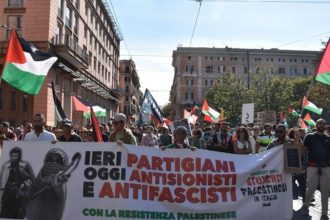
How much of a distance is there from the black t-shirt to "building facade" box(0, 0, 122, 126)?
16540 millimetres

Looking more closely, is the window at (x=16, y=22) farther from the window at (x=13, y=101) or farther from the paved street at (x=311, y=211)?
the paved street at (x=311, y=211)

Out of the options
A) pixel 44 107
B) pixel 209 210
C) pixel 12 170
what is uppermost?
pixel 44 107

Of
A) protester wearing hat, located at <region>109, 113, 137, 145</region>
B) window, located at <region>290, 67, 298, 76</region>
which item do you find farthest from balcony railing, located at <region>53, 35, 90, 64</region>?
window, located at <region>290, 67, 298, 76</region>

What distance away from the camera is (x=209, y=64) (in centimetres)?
10394

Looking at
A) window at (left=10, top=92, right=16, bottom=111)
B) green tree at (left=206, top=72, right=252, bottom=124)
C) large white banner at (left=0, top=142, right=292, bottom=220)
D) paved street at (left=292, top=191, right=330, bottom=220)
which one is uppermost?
green tree at (left=206, top=72, right=252, bottom=124)

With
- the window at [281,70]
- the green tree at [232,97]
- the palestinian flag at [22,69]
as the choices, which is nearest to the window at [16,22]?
the palestinian flag at [22,69]

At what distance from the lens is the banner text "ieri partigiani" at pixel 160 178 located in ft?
22.5

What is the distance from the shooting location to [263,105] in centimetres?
5272

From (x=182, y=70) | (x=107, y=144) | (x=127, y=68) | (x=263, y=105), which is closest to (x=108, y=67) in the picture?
(x=263, y=105)

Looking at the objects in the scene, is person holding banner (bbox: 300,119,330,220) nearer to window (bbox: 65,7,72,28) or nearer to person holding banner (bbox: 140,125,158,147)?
person holding banner (bbox: 140,125,158,147)

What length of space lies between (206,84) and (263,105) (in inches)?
2102

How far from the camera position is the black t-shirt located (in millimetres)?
8586

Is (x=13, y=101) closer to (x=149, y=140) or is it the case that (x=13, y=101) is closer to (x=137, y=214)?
(x=149, y=140)

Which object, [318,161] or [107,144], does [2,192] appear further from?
[318,161]
